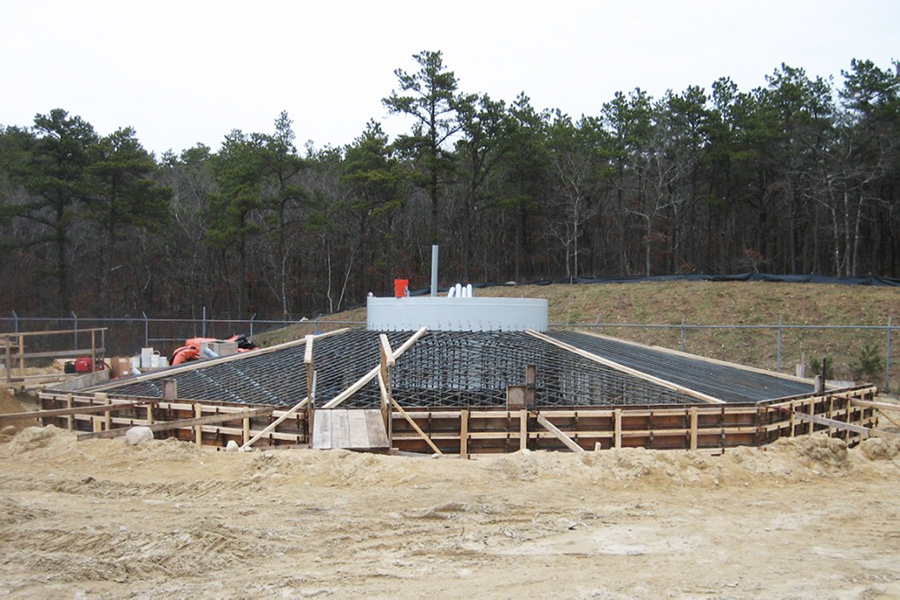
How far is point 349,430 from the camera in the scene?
10.5 meters

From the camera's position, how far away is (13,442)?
10.9 metres

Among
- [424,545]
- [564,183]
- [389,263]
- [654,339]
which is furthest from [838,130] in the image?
[424,545]

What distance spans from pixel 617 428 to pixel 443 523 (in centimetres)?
407

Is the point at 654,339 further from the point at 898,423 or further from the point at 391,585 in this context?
the point at 391,585

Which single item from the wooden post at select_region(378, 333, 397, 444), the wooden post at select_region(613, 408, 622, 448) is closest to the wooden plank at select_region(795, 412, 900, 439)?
the wooden post at select_region(613, 408, 622, 448)

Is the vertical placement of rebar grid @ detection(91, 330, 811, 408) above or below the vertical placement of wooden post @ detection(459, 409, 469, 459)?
above

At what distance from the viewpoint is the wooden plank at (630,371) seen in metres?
11.5

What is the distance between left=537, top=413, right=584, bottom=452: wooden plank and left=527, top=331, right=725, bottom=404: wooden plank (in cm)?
244

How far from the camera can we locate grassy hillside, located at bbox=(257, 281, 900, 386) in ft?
85.7

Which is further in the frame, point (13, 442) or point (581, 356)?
point (581, 356)

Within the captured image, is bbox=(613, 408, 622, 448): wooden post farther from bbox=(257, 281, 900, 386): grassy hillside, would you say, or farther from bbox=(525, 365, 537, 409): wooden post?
bbox=(257, 281, 900, 386): grassy hillside

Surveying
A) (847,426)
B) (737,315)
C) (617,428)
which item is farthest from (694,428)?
(737,315)

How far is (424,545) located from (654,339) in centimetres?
2361

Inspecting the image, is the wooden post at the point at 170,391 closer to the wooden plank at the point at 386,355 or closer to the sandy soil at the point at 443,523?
the sandy soil at the point at 443,523
